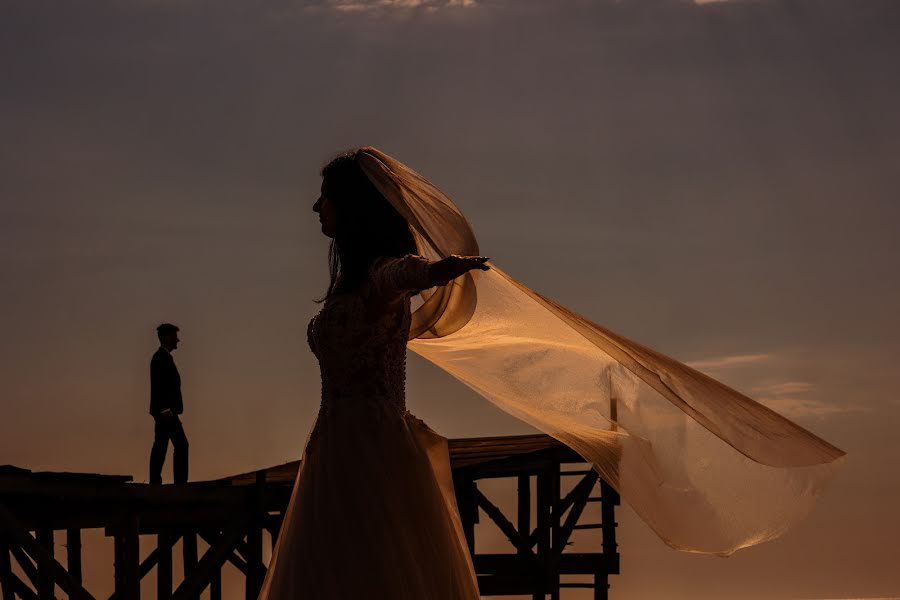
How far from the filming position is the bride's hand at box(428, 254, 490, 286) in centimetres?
477

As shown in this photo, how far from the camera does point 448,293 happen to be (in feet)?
20.2

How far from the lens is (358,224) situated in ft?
18.0

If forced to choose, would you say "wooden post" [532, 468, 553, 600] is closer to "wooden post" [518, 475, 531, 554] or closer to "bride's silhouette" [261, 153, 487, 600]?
"wooden post" [518, 475, 531, 554]

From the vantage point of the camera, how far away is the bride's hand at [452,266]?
4773 mm

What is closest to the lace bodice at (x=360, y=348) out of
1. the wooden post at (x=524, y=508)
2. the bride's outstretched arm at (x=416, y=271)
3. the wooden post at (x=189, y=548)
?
the bride's outstretched arm at (x=416, y=271)

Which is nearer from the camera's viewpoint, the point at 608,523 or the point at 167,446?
the point at 167,446

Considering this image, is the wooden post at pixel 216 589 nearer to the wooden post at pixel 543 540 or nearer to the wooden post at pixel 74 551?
the wooden post at pixel 74 551

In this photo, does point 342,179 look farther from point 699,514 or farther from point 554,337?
point 699,514

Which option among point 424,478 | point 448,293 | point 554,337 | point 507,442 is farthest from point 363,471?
point 507,442

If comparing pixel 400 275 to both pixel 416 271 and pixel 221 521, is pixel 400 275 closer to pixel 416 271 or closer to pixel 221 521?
pixel 416 271

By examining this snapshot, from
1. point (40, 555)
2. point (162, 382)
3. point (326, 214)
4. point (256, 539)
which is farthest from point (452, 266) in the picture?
point (256, 539)

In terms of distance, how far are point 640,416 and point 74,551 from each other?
1445 centimetres

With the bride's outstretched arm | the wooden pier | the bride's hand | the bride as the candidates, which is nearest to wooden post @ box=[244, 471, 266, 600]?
the wooden pier

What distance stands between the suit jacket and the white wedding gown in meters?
8.99
